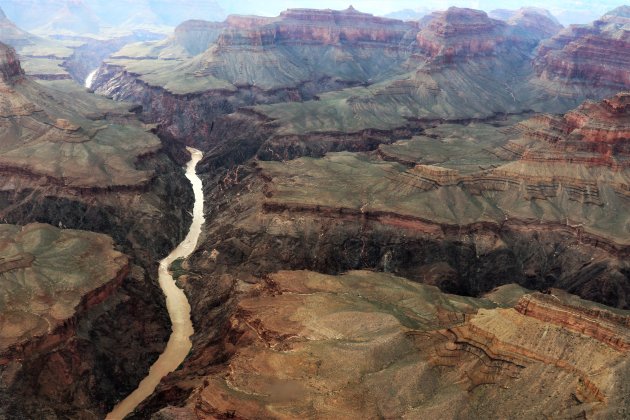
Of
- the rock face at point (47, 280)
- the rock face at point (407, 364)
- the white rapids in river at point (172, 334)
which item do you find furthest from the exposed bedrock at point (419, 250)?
the rock face at point (407, 364)

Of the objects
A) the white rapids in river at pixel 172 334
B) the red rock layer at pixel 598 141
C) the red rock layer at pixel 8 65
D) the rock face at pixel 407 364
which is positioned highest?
the red rock layer at pixel 8 65

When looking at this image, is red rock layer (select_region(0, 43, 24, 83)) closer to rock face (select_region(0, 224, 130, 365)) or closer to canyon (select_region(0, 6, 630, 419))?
A: canyon (select_region(0, 6, 630, 419))

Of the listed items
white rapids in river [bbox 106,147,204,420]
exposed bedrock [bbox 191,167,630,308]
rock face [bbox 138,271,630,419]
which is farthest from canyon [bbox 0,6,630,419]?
white rapids in river [bbox 106,147,204,420]

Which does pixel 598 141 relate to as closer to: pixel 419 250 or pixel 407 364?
pixel 419 250

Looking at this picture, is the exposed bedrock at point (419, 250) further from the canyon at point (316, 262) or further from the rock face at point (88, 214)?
the rock face at point (88, 214)

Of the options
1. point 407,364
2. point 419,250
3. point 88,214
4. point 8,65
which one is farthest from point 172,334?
point 8,65

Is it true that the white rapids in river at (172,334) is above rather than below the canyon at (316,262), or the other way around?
below
